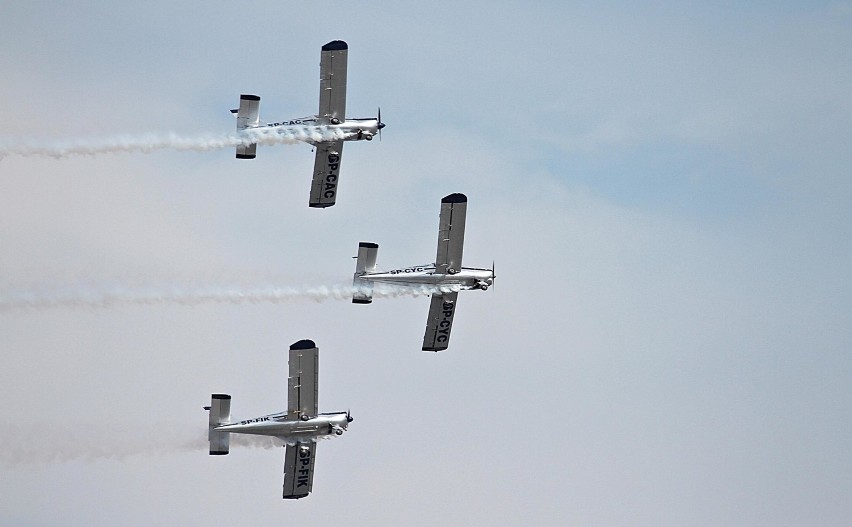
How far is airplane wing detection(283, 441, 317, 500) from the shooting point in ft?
339

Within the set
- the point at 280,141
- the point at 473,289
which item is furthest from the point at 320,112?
the point at 473,289

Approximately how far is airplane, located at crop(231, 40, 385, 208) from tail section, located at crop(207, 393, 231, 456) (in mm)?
9822

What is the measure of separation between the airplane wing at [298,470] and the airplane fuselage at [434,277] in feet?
23.0

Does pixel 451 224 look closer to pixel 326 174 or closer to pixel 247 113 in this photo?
pixel 326 174

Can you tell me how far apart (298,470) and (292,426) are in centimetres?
270

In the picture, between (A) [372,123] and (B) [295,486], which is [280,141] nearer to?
(A) [372,123]

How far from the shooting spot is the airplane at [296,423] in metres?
101

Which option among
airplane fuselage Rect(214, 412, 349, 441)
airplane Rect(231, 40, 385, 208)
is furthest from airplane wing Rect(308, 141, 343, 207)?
airplane fuselage Rect(214, 412, 349, 441)

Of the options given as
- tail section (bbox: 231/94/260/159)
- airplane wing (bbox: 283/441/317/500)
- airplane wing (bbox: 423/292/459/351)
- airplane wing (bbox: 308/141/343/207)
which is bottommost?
airplane wing (bbox: 283/441/317/500)

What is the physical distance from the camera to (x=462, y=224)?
10375 centimetres

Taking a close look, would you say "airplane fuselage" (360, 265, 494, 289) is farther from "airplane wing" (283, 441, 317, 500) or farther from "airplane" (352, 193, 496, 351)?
"airplane wing" (283, 441, 317, 500)

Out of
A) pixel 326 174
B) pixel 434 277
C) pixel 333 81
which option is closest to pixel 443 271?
pixel 434 277

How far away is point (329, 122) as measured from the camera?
341ft

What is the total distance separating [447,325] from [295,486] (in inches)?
349
